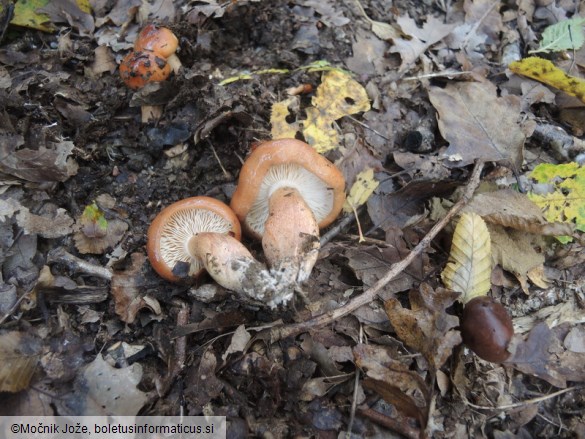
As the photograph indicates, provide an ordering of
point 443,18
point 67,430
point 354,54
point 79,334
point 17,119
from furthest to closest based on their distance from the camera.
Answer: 1. point 443,18
2. point 354,54
3. point 17,119
4. point 79,334
5. point 67,430

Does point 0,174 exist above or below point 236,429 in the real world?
above

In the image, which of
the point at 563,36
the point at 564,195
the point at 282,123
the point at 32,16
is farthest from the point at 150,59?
the point at 563,36

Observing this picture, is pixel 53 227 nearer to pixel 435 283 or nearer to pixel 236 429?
pixel 236 429

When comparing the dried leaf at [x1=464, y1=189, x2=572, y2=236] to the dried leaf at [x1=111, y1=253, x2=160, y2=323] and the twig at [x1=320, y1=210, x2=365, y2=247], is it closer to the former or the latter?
the twig at [x1=320, y1=210, x2=365, y2=247]

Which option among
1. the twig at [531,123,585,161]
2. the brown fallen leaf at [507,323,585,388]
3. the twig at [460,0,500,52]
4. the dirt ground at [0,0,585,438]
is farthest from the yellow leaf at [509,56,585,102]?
the brown fallen leaf at [507,323,585,388]

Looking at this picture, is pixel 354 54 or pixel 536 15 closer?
pixel 354 54

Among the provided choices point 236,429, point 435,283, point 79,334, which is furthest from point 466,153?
point 79,334
